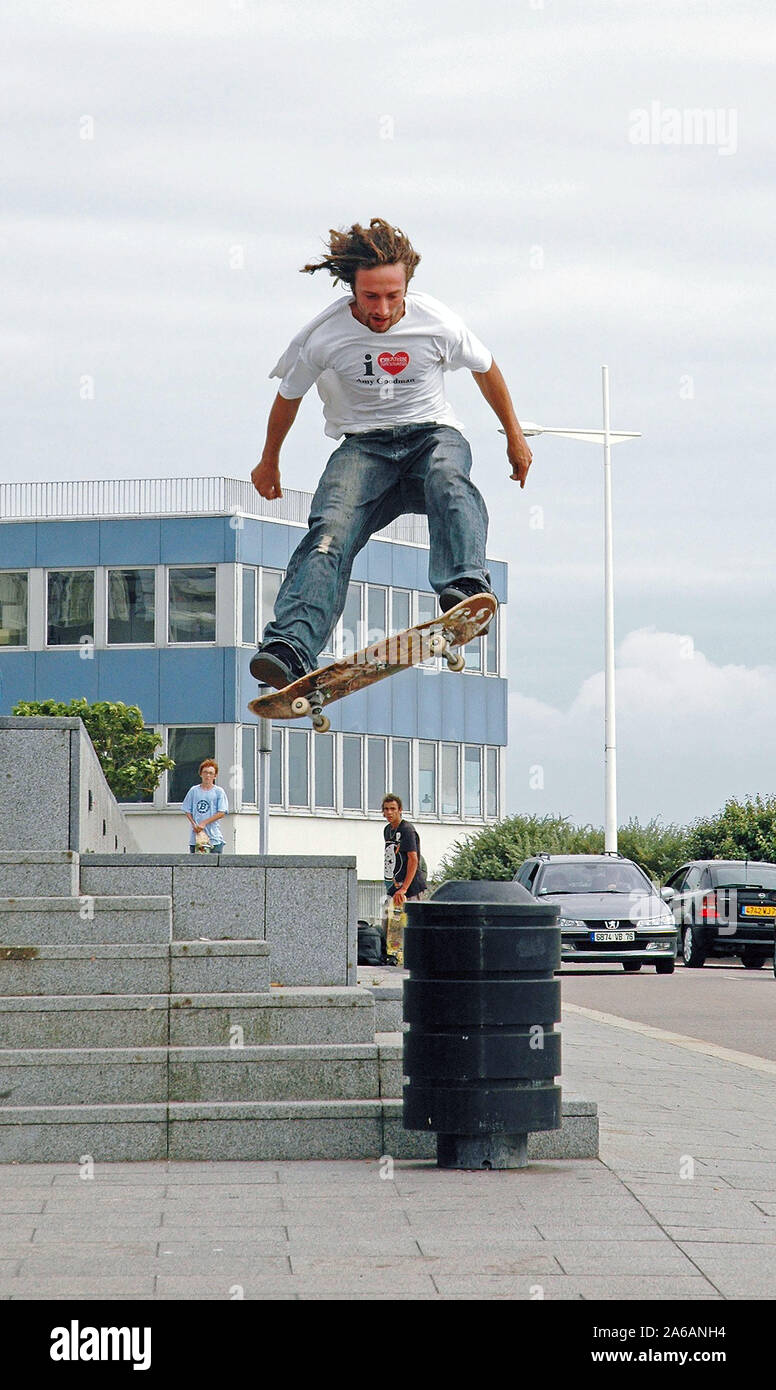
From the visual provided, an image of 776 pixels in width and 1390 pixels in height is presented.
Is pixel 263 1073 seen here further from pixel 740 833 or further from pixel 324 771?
pixel 324 771

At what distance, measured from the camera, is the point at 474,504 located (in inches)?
296

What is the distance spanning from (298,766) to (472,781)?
26.6 feet

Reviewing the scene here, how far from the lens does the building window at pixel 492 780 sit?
53500mm

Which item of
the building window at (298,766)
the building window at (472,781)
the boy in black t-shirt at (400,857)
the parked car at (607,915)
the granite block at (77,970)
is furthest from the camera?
the building window at (472,781)

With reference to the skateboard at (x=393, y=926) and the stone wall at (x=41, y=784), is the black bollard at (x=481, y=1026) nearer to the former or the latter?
the stone wall at (x=41, y=784)

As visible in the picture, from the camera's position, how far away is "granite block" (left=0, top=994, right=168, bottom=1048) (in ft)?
27.2

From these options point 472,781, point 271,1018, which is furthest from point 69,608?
point 271,1018

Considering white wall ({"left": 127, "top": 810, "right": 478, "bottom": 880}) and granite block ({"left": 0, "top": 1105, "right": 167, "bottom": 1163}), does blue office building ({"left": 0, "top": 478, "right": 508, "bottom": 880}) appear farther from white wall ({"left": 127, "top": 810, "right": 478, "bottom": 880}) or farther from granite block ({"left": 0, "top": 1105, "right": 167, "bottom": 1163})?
granite block ({"left": 0, "top": 1105, "right": 167, "bottom": 1163})

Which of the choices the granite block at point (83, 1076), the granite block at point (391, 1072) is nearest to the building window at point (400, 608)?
the granite block at point (391, 1072)

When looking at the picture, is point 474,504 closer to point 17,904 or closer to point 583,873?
point 17,904

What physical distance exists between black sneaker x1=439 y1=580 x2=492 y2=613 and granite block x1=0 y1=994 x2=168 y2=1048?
245 centimetres

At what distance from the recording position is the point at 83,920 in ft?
29.1

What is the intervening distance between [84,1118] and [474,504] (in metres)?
3.08

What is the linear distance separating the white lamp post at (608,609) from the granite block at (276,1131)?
94.1 feet
